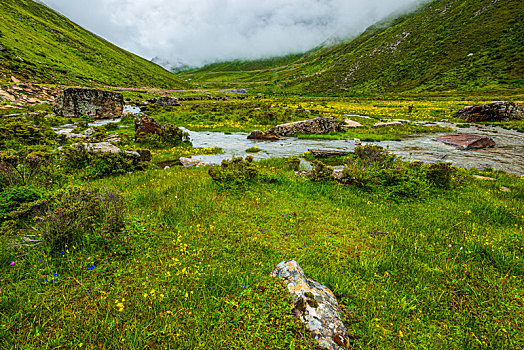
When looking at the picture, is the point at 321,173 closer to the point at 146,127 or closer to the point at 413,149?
Answer: the point at 413,149

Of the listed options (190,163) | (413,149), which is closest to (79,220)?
(190,163)

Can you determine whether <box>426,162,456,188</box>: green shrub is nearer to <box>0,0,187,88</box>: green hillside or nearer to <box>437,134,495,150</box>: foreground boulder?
<box>437,134,495,150</box>: foreground boulder

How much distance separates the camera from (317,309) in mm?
3201

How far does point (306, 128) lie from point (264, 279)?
73.9ft

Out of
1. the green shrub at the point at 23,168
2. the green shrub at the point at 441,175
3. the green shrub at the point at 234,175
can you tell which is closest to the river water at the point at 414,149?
the green shrub at the point at 441,175

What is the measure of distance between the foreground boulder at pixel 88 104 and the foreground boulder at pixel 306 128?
26682 millimetres

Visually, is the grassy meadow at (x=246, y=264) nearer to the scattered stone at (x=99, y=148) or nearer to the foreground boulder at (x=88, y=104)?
the scattered stone at (x=99, y=148)

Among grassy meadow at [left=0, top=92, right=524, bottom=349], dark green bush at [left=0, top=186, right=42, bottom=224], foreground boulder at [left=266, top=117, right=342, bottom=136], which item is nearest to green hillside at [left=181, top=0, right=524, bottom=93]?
foreground boulder at [left=266, top=117, right=342, bottom=136]

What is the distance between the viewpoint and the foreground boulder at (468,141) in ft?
58.3

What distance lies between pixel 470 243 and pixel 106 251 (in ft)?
28.5

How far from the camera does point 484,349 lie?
9.76ft

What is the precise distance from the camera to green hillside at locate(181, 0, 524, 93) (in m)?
81.6

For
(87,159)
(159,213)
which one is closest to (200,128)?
(87,159)

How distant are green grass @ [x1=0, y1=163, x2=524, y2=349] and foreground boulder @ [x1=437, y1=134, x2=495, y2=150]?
14908 mm
